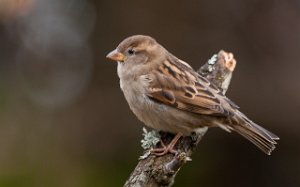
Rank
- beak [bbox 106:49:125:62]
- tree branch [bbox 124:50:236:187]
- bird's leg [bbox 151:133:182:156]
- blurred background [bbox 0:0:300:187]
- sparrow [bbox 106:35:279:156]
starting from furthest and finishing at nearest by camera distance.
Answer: blurred background [bbox 0:0:300:187] < beak [bbox 106:49:125:62] < sparrow [bbox 106:35:279:156] < bird's leg [bbox 151:133:182:156] < tree branch [bbox 124:50:236:187]

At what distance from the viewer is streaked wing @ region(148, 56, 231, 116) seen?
5.38m

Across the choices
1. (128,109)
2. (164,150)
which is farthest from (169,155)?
(128,109)

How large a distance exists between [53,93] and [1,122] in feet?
4.46

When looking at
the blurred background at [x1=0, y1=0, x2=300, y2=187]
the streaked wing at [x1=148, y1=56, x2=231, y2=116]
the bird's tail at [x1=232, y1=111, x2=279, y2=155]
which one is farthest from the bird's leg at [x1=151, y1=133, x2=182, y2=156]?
the blurred background at [x1=0, y1=0, x2=300, y2=187]

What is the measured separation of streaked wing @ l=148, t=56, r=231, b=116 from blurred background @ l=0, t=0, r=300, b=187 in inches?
89.9

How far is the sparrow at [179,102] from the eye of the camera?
17.6 ft

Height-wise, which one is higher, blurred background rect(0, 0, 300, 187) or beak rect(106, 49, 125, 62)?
blurred background rect(0, 0, 300, 187)

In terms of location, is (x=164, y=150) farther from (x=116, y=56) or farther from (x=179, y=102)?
(x=116, y=56)

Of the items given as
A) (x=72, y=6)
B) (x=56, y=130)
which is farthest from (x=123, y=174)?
(x=72, y=6)

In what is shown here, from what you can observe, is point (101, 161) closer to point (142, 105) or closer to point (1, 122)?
point (1, 122)

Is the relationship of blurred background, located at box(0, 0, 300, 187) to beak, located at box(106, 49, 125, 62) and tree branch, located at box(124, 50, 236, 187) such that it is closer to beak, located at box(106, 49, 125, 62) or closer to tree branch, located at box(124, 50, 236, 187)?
tree branch, located at box(124, 50, 236, 187)

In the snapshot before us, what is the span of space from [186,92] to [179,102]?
0.32 feet

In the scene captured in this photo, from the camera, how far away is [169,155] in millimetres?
5020

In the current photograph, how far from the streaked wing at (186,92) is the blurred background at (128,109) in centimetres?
228
